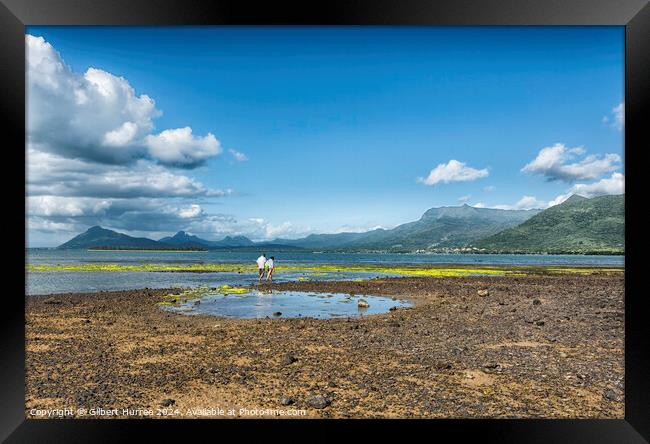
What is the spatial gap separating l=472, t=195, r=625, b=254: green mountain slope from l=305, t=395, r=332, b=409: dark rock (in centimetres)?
16081

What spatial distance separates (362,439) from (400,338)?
21.0 feet

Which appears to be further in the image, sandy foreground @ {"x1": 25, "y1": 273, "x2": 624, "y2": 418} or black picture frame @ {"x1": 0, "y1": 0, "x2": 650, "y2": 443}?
sandy foreground @ {"x1": 25, "y1": 273, "x2": 624, "y2": 418}

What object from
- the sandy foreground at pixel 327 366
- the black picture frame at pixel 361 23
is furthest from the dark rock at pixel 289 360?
the black picture frame at pixel 361 23

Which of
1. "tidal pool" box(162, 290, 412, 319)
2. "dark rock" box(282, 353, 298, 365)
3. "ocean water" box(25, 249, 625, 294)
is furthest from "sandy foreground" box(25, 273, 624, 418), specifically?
"ocean water" box(25, 249, 625, 294)

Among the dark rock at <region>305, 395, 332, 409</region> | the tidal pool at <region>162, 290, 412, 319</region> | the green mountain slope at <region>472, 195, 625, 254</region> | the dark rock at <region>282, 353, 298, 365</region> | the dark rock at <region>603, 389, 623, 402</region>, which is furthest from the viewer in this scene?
the green mountain slope at <region>472, 195, 625, 254</region>

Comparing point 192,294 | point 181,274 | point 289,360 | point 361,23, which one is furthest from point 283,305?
point 181,274

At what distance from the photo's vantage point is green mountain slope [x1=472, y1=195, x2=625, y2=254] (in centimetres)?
14712

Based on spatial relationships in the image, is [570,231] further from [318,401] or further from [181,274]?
[318,401]

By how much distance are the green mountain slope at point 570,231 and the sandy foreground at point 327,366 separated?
154 m

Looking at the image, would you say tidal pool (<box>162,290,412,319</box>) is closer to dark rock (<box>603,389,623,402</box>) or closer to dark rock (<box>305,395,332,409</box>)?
dark rock (<box>305,395,332,409</box>)

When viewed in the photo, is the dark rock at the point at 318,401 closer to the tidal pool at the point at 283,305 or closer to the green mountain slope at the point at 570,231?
the tidal pool at the point at 283,305

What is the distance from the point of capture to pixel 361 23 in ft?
18.6

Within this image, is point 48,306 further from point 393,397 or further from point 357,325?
point 393,397

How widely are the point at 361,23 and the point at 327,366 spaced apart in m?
6.75
